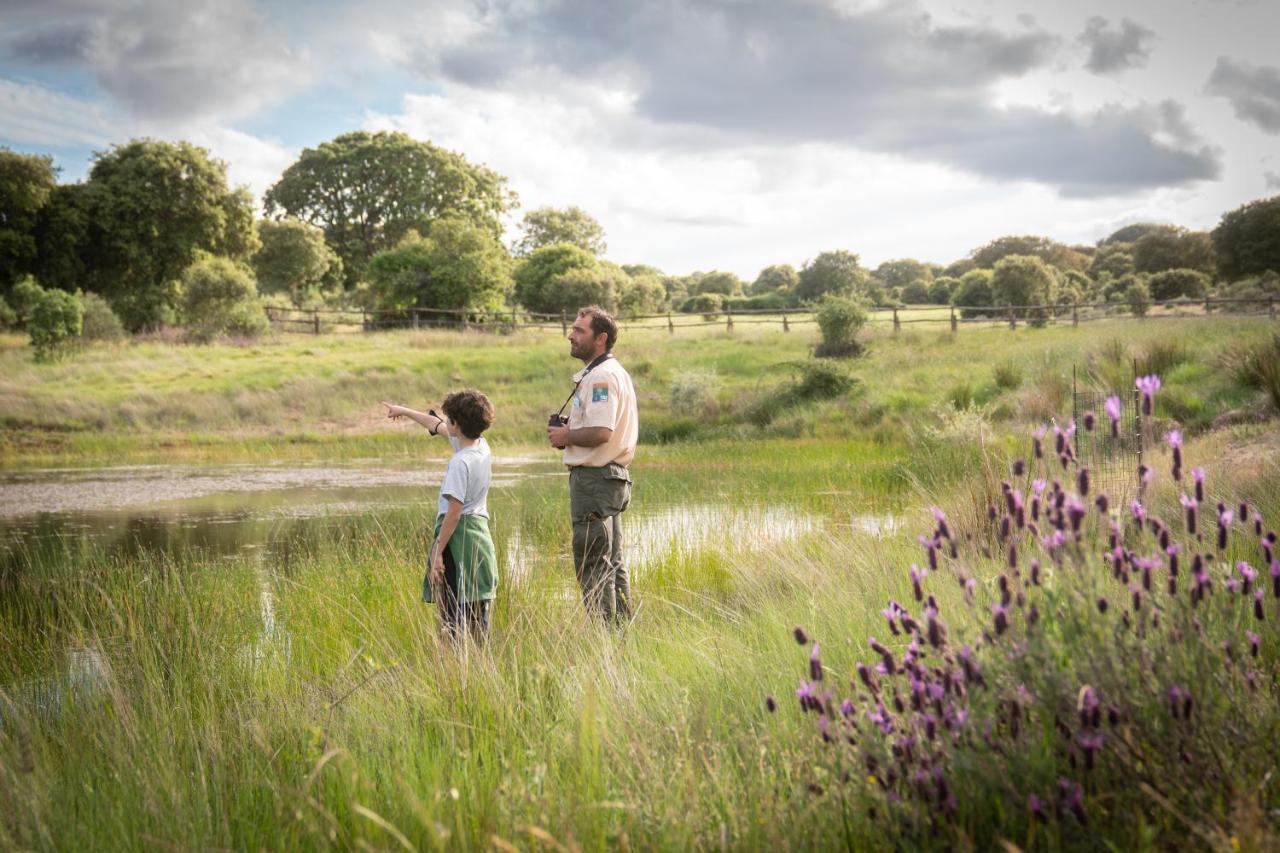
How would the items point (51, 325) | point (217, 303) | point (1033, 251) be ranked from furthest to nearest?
point (1033, 251)
point (217, 303)
point (51, 325)

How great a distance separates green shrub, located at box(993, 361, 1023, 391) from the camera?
21953 millimetres

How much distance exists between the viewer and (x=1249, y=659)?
2600mm

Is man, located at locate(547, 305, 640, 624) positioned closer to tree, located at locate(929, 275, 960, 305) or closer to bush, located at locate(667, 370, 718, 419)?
bush, located at locate(667, 370, 718, 419)

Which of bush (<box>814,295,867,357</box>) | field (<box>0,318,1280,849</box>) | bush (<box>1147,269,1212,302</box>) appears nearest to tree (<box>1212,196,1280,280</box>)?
bush (<box>1147,269,1212,302</box>)

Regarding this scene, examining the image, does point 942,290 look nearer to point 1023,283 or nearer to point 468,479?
point 1023,283

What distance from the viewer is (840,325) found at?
102ft

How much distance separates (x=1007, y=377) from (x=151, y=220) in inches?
1393

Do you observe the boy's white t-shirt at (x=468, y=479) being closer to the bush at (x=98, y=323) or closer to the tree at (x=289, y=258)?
the bush at (x=98, y=323)

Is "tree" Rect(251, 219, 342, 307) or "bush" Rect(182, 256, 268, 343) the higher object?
"tree" Rect(251, 219, 342, 307)

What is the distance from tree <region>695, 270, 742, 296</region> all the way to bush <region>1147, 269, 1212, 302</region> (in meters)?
37.1

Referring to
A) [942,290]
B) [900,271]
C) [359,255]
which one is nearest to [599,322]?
[359,255]

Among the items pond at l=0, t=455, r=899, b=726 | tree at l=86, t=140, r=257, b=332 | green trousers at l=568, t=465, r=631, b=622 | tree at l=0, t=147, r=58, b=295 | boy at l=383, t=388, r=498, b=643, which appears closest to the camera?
boy at l=383, t=388, r=498, b=643

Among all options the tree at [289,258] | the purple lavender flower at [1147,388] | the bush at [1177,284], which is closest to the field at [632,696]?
the purple lavender flower at [1147,388]

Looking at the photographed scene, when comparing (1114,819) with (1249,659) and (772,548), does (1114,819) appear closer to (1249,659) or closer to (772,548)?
(1249,659)
